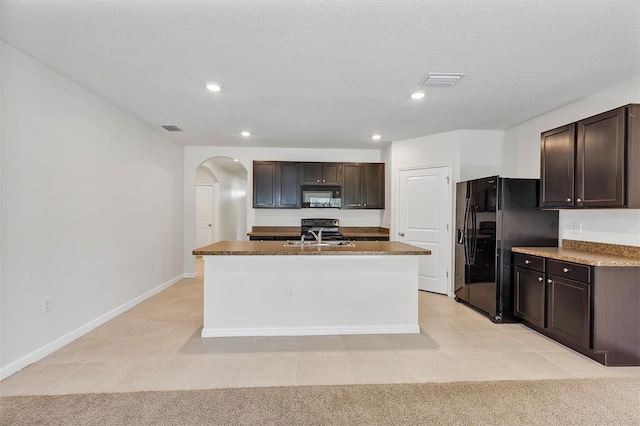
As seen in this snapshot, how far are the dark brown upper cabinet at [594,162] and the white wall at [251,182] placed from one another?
3000mm

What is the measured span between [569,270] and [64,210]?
4.70m

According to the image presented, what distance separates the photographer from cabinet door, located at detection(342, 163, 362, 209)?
5633mm

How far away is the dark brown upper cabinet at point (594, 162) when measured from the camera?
8.23ft

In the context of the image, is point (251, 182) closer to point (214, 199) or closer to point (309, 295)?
point (214, 199)

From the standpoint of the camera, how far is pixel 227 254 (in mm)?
2977

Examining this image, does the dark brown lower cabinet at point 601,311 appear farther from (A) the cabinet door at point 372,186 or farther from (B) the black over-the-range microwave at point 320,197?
(B) the black over-the-range microwave at point 320,197

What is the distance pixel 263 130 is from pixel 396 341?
131 inches

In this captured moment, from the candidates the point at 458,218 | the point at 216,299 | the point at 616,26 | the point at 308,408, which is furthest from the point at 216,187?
the point at 616,26

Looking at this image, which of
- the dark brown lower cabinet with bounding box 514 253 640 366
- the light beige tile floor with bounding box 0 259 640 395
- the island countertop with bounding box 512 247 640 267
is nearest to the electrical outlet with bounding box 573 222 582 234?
the island countertop with bounding box 512 247 640 267

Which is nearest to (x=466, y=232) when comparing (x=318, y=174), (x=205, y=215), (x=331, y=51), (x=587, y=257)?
(x=587, y=257)

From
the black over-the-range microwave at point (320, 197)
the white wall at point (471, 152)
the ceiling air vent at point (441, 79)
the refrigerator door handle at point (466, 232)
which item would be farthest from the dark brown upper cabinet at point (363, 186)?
the ceiling air vent at point (441, 79)

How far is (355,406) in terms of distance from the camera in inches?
79.9

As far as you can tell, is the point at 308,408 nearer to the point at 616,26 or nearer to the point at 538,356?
the point at 538,356

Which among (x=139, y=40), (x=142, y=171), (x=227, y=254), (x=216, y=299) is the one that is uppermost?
(x=139, y=40)
